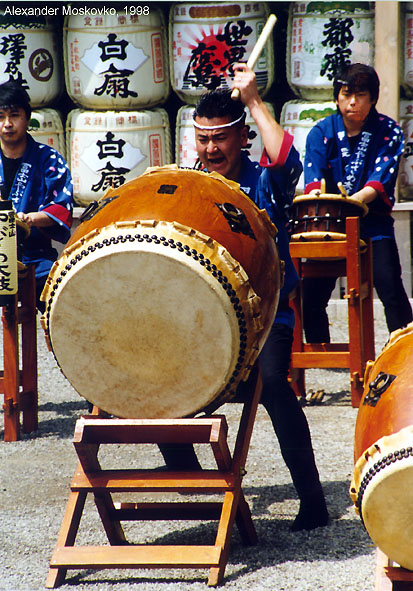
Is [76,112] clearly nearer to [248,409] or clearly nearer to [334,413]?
[334,413]

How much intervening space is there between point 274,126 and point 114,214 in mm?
596

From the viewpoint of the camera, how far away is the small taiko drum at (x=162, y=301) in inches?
102

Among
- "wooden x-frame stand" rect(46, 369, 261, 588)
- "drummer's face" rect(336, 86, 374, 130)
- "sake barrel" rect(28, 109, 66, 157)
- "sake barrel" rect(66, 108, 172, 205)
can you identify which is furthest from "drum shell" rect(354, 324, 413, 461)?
"sake barrel" rect(28, 109, 66, 157)

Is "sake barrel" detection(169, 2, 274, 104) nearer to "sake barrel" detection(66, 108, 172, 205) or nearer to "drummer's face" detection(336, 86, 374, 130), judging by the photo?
"sake barrel" detection(66, 108, 172, 205)

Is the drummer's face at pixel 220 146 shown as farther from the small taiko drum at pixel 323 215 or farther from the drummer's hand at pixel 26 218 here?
the drummer's hand at pixel 26 218

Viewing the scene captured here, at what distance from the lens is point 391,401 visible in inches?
85.1

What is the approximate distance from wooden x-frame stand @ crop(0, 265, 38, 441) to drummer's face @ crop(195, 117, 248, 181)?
4.90ft

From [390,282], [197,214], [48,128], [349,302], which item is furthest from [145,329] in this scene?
[48,128]

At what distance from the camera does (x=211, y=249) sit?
8.59 feet

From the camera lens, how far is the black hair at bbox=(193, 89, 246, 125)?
10.2 ft

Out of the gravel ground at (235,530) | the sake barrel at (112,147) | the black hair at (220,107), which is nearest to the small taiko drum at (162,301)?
the black hair at (220,107)

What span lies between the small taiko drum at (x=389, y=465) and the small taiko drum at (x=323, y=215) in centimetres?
227

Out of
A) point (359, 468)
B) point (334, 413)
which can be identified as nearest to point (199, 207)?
point (359, 468)

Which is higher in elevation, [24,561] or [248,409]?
[248,409]
